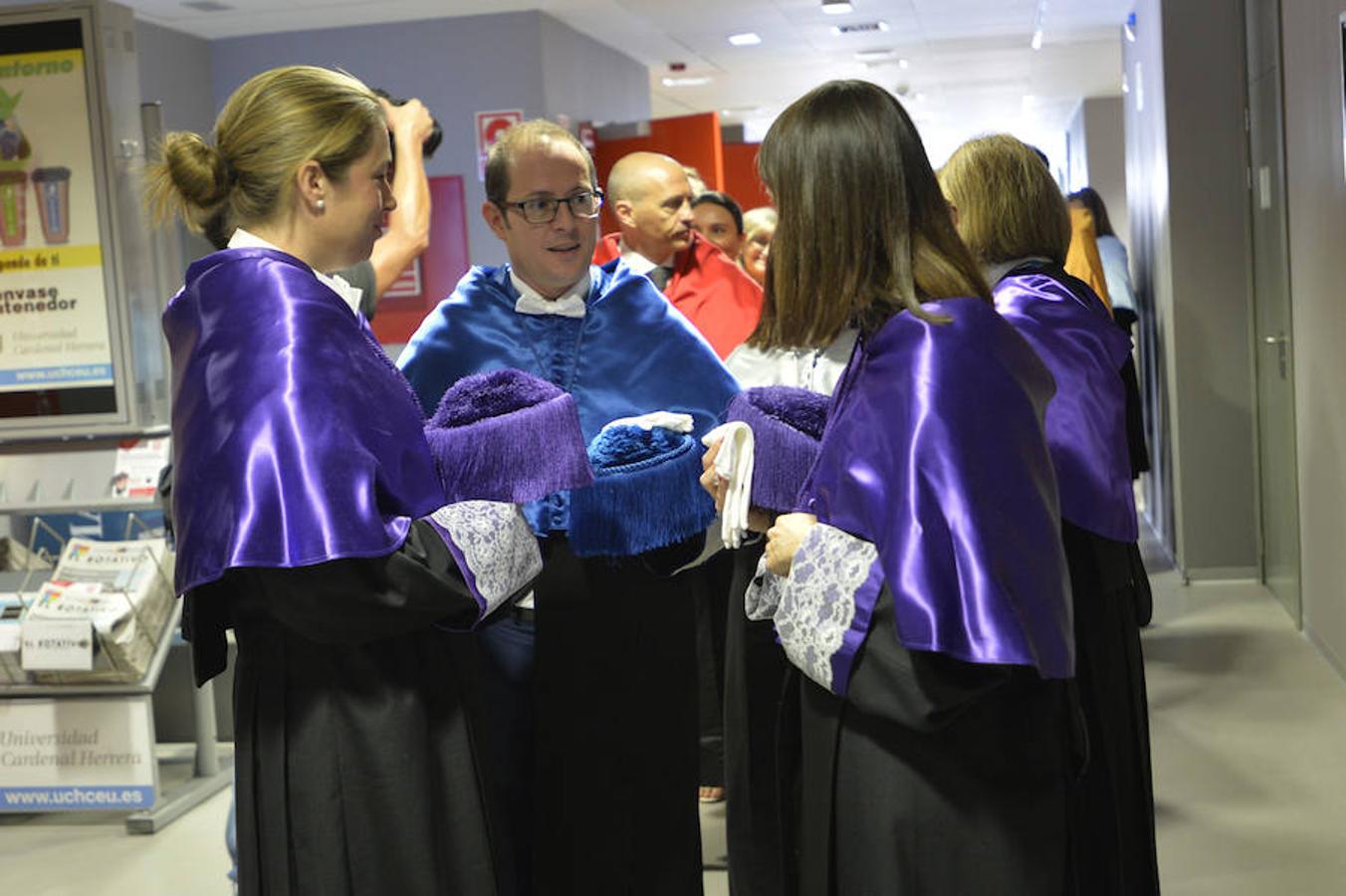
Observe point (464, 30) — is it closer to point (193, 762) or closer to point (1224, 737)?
point (193, 762)

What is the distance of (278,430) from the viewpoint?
5.83 ft

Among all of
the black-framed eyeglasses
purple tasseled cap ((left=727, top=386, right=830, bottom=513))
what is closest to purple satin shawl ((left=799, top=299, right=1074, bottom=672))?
purple tasseled cap ((left=727, top=386, right=830, bottom=513))

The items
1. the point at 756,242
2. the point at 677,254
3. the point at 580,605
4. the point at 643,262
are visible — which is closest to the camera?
the point at 580,605

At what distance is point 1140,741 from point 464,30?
794 centimetres

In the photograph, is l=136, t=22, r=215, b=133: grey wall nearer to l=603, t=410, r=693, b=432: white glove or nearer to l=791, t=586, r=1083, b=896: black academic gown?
l=603, t=410, r=693, b=432: white glove

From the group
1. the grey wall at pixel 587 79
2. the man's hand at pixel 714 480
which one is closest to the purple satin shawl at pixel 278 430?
the man's hand at pixel 714 480

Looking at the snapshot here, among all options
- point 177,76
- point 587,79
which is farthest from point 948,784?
point 587,79

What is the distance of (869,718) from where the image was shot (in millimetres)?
1734

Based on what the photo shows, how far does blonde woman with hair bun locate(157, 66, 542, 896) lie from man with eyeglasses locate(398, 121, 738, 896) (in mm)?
427

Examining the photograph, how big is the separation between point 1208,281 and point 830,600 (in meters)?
5.93

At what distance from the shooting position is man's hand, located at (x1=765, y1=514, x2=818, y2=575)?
5.82 feet

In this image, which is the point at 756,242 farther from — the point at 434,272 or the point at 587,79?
the point at 587,79

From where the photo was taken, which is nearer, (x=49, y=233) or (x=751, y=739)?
(x=751, y=739)

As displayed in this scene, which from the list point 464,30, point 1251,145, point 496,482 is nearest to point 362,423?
point 496,482
